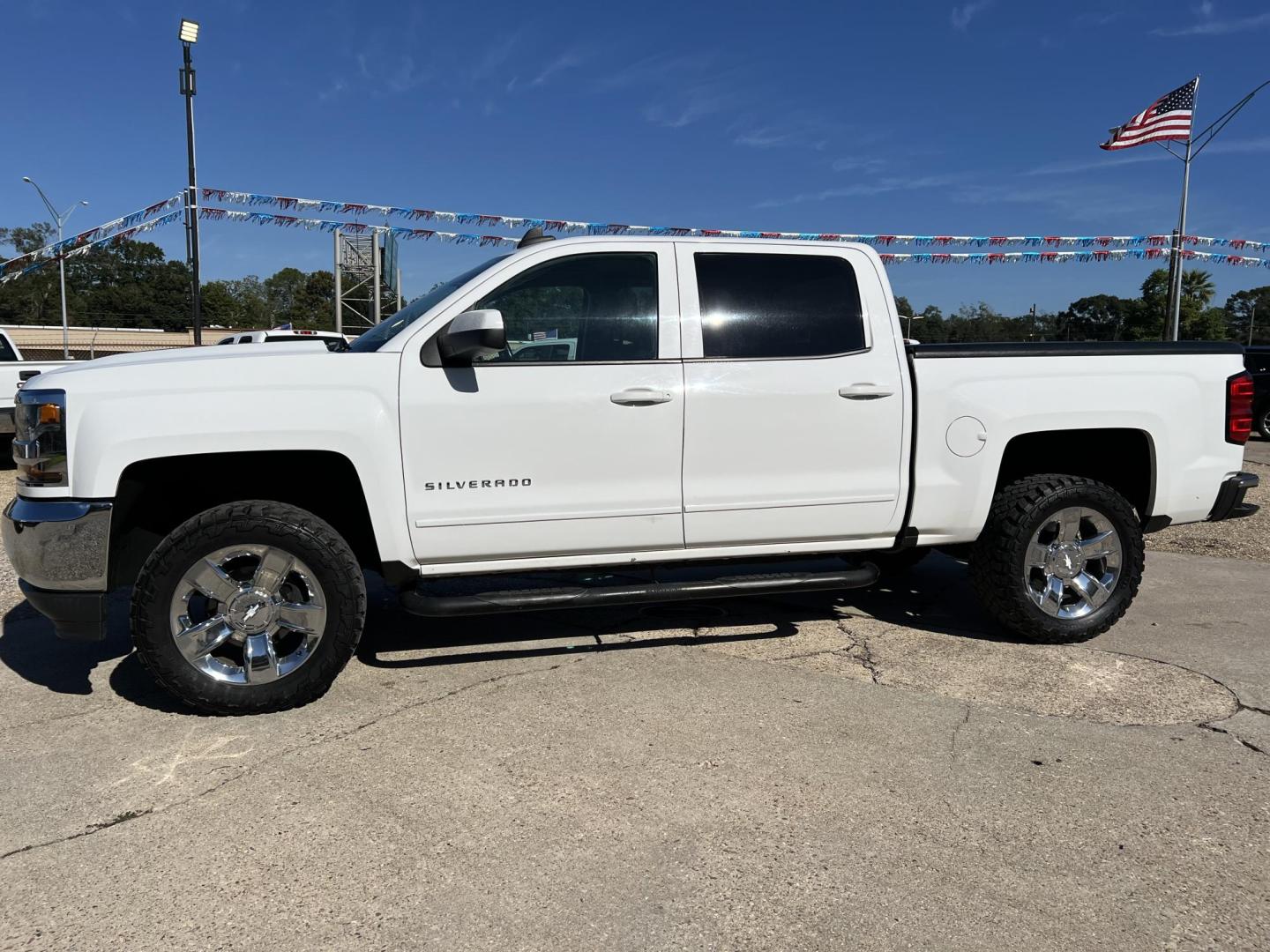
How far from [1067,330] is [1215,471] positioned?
25.7 m

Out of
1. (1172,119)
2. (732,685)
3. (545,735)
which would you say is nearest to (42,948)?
(545,735)

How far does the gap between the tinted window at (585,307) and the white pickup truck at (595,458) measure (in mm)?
11

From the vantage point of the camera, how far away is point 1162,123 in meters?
18.7

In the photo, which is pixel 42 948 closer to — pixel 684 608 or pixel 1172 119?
pixel 684 608

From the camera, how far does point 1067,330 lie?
27.8 metres

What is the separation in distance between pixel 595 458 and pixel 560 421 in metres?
0.23

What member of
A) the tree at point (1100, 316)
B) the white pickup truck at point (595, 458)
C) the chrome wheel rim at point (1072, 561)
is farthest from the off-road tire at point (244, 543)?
the tree at point (1100, 316)

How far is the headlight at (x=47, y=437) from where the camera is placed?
3.44m

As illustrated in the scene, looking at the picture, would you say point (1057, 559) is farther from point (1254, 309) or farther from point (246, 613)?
point (1254, 309)

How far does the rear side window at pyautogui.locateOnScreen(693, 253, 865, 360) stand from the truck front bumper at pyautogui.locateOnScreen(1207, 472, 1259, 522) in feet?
7.16

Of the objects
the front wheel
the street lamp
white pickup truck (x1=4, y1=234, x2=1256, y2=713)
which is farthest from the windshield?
the street lamp

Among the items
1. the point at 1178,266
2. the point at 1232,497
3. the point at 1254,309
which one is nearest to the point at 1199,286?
the point at 1254,309

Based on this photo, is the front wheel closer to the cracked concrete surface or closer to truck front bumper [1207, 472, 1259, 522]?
the cracked concrete surface

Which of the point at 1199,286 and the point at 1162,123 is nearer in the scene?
the point at 1162,123
